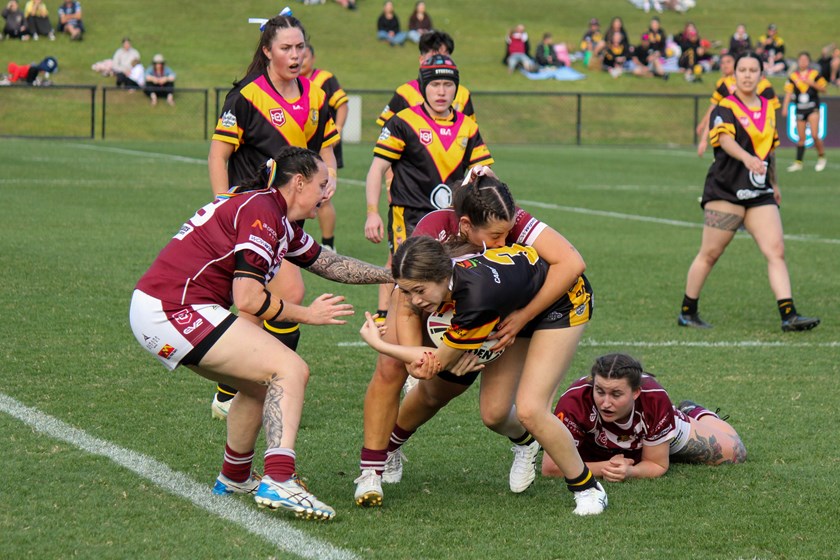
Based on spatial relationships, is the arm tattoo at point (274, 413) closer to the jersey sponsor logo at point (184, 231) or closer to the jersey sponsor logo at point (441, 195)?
the jersey sponsor logo at point (184, 231)

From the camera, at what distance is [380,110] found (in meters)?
33.8

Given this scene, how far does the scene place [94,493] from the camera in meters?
5.15

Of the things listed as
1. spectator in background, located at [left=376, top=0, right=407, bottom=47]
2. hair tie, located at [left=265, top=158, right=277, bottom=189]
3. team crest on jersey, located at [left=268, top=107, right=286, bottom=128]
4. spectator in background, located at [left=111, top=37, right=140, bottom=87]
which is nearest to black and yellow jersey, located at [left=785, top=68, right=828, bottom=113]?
spectator in background, located at [left=376, top=0, right=407, bottom=47]

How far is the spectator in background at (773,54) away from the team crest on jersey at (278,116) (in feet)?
114

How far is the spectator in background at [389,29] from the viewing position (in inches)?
1576

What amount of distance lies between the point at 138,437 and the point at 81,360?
5.76 ft

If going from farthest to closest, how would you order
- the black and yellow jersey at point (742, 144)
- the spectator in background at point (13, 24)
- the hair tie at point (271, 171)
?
the spectator in background at point (13, 24) → the black and yellow jersey at point (742, 144) → the hair tie at point (271, 171)

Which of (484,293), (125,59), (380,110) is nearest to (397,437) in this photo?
(484,293)

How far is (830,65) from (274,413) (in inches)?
1419

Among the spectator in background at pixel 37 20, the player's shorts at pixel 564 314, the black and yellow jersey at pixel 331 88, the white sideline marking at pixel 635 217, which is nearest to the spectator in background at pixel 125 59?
the spectator in background at pixel 37 20

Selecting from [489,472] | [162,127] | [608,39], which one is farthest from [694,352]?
[608,39]

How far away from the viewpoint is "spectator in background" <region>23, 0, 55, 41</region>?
36188 millimetres

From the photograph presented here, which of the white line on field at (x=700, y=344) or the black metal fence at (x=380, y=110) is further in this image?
the black metal fence at (x=380, y=110)

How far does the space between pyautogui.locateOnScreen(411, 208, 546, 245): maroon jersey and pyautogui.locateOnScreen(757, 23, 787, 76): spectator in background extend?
35964 mm
